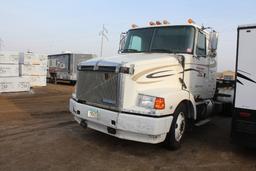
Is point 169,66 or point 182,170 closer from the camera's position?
point 182,170

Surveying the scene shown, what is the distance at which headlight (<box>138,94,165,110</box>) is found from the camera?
17.0 feet

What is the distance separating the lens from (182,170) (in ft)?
15.9

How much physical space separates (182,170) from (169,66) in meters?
2.18

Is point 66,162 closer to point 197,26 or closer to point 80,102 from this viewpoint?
point 80,102

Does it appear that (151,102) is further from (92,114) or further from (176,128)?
(92,114)

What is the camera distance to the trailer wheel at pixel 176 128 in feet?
18.6

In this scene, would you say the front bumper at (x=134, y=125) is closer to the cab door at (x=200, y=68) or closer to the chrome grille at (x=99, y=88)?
the chrome grille at (x=99, y=88)

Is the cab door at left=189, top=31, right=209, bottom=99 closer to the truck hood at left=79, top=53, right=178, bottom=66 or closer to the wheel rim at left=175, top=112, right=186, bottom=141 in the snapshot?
the truck hood at left=79, top=53, right=178, bottom=66

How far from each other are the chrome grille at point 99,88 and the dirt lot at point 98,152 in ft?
3.22

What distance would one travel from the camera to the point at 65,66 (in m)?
25.5

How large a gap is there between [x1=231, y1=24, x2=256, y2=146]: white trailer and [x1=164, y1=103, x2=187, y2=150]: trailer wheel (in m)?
1.07

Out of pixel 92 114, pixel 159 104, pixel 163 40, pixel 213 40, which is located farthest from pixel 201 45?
pixel 92 114

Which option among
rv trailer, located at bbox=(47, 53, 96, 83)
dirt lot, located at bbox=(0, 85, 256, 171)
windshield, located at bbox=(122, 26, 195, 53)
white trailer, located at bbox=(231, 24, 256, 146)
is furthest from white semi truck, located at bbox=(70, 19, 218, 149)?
rv trailer, located at bbox=(47, 53, 96, 83)

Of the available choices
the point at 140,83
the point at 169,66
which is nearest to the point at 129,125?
the point at 140,83
